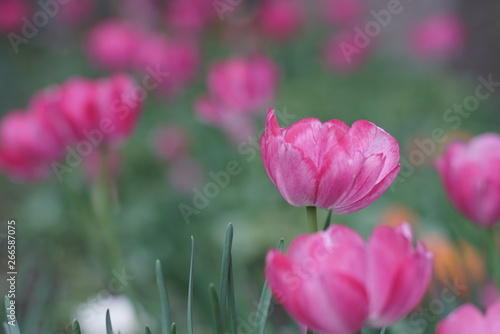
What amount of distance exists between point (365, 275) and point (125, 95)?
79 cm

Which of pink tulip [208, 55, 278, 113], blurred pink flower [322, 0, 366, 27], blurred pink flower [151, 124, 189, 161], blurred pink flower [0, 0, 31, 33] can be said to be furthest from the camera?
blurred pink flower [322, 0, 366, 27]

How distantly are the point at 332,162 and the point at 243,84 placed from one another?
4.20 feet

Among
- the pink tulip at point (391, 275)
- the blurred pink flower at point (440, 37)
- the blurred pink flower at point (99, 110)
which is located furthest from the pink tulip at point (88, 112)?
the blurred pink flower at point (440, 37)

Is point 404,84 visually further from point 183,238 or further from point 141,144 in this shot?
point 183,238

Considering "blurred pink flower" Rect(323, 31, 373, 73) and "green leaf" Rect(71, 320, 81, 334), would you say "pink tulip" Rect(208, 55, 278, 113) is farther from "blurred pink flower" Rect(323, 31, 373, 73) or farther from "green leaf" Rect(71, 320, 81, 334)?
"blurred pink flower" Rect(323, 31, 373, 73)

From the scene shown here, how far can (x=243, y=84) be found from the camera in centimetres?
178

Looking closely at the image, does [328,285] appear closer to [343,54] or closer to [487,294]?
[487,294]

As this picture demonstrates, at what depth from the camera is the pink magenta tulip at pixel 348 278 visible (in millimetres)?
414

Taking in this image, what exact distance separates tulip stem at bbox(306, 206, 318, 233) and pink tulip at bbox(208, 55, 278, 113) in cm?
126

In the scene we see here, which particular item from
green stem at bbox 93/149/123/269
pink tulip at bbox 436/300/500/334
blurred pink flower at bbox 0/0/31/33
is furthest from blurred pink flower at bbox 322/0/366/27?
pink tulip at bbox 436/300/500/334

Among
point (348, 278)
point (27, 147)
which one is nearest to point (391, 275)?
point (348, 278)

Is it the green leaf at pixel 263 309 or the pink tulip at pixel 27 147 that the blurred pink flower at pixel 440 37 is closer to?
the pink tulip at pixel 27 147

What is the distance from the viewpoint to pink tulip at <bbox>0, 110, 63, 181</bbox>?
114 centimetres

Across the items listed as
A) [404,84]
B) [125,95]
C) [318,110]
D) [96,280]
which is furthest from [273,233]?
[404,84]
